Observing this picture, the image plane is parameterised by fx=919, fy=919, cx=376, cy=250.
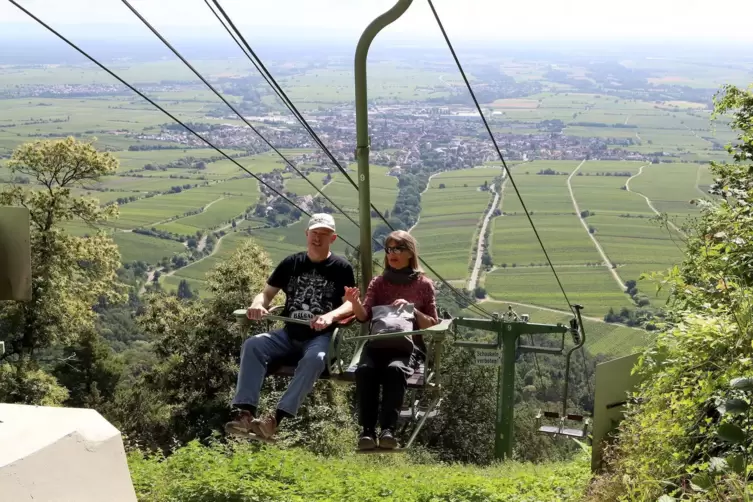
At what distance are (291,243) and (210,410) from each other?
154 ft

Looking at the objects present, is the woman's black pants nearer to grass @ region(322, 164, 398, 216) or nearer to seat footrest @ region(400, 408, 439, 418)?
seat footrest @ region(400, 408, 439, 418)

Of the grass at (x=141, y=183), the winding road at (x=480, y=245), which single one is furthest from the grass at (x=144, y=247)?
the grass at (x=141, y=183)

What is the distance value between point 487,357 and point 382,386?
5.76 meters

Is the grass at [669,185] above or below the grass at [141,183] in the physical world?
above

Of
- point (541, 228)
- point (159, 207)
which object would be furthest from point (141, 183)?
point (541, 228)

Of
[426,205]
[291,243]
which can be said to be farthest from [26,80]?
[291,243]

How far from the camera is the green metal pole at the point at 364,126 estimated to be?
6.23 metres

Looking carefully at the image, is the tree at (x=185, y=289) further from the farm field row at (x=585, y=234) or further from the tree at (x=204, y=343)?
the tree at (x=204, y=343)

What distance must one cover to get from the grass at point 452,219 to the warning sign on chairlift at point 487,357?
49.6m

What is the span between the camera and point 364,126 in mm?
6641

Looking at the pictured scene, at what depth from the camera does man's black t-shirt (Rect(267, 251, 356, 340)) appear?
6.25 metres

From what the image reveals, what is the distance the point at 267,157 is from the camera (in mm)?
110625

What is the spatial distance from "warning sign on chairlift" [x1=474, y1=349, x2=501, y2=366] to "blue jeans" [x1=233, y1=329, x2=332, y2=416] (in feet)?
18.4

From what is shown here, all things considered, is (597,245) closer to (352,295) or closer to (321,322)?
(352,295)
